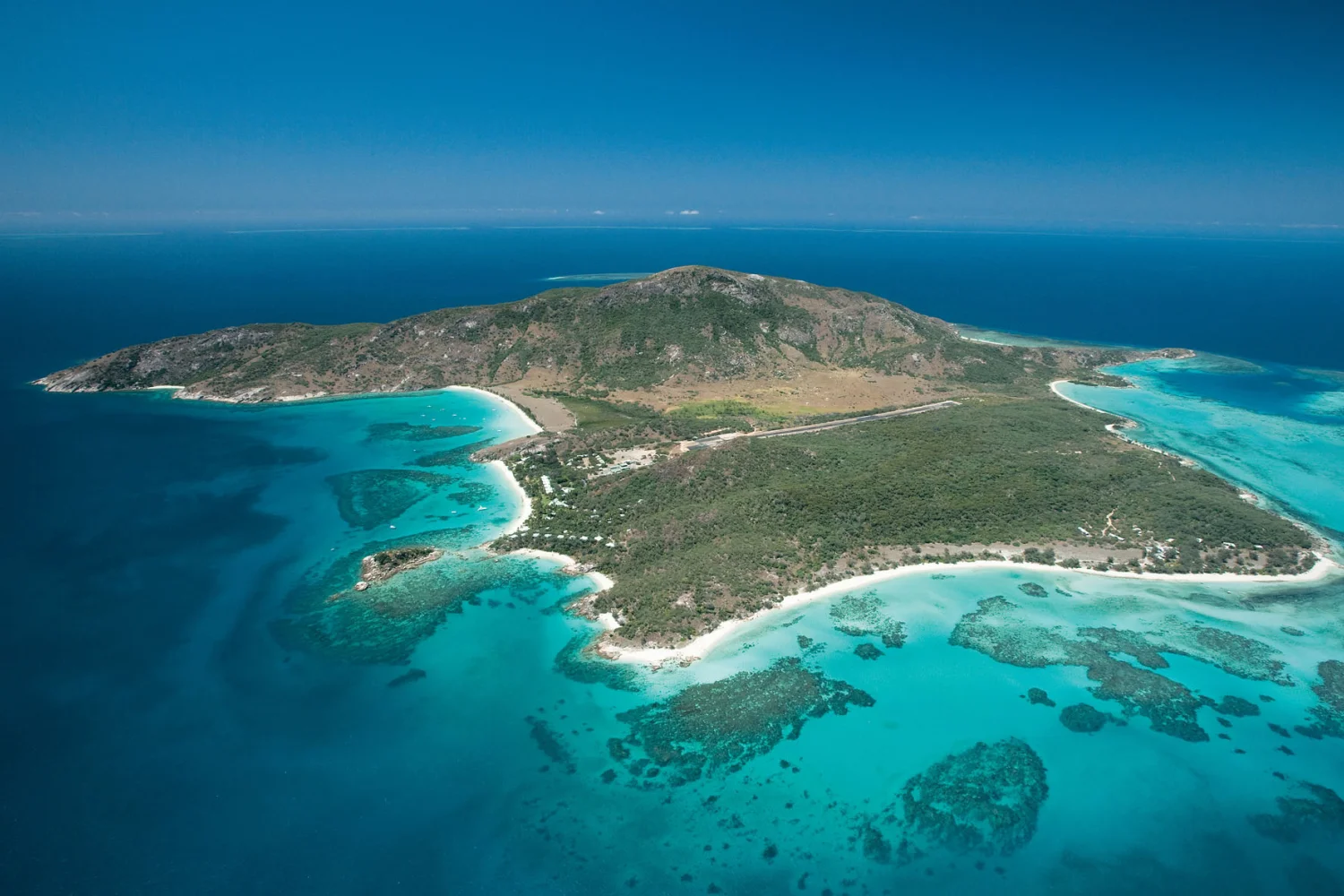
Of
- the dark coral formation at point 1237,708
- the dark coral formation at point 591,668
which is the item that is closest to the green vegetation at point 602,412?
the dark coral formation at point 591,668

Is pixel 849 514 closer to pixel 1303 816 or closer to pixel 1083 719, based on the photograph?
pixel 1083 719

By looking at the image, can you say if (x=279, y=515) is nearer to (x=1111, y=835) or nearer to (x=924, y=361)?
(x=1111, y=835)

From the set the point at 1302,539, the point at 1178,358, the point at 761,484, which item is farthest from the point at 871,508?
the point at 1178,358

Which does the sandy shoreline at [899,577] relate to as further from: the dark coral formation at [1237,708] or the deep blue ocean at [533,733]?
the dark coral formation at [1237,708]

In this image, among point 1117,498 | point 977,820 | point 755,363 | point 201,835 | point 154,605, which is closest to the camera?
point 201,835

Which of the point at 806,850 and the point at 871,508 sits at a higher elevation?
the point at 871,508

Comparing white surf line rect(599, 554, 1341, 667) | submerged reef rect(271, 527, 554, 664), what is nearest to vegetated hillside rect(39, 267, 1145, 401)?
submerged reef rect(271, 527, 554, 664)

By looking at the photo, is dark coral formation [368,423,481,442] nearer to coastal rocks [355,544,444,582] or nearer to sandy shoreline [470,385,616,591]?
sandy shoreline [470,385,616,591]

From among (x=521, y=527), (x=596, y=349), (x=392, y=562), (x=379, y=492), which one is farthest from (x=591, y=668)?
(x=596, y=349)
